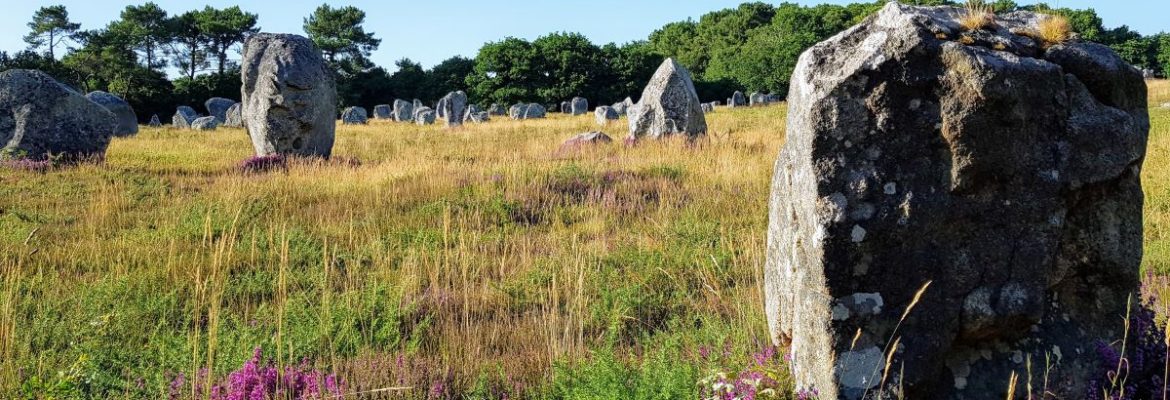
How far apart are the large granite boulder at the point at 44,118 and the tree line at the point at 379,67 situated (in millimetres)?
40095

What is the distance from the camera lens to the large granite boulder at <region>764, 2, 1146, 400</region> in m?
2.84

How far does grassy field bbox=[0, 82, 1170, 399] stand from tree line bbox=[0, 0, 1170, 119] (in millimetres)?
45908

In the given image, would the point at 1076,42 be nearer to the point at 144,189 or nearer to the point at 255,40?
the point at 144,189

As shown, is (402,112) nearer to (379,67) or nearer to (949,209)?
(379,67)

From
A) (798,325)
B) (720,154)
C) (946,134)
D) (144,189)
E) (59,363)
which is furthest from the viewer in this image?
(720,154)

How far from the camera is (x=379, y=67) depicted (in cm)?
6650

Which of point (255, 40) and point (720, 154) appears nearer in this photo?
point (720, 154)

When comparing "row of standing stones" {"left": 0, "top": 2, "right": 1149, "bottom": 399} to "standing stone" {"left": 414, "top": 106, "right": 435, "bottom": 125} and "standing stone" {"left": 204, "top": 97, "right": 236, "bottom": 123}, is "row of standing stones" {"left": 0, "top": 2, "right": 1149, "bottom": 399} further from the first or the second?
"standing stone" {"left": 204, "top": 97, "right": 236, "bottom": 123}

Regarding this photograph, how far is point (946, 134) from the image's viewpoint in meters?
2.86

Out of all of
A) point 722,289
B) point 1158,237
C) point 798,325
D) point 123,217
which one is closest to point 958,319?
point 798,325

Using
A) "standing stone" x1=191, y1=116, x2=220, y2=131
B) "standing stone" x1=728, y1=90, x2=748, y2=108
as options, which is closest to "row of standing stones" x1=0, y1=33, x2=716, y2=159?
"standing stone" x1=191, y1=116, x2=220, y2=131

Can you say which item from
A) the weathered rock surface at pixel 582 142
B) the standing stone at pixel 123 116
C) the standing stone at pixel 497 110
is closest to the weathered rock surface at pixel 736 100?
the standing stone at pixel 497 110

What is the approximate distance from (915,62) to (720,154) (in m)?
10.4

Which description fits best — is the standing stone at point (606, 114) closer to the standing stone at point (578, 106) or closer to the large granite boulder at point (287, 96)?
Answer: the standing stone at point (578, 106)
